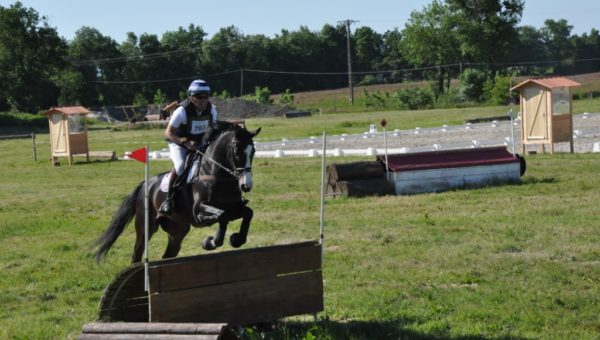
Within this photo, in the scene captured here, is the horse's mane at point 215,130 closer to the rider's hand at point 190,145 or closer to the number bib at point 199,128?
the rider's hand at point 190,145

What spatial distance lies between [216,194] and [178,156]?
126 centimetres

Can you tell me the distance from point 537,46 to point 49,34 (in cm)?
8480

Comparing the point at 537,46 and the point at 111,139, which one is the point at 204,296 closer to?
the point at 111,139

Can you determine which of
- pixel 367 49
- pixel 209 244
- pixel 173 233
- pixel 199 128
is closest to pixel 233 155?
pixel 209 244

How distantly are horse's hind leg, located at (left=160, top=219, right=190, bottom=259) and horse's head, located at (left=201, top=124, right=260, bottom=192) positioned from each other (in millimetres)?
1126

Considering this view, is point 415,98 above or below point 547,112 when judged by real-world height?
below

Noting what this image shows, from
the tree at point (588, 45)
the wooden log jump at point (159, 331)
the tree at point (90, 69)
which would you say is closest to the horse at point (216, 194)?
the wooden log jump at point (159, 331)

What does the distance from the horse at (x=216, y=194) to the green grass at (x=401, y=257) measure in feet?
4.04

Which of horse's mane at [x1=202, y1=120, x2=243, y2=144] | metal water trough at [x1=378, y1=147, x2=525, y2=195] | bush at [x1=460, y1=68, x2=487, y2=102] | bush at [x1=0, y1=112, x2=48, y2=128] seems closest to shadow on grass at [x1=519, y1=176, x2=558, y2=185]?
metal water trough at [x1=378, y1=147, x2=525, y2=195]

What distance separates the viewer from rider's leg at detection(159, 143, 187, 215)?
11.2 meters

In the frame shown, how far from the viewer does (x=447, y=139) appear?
121 feet

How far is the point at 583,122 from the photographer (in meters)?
43.0

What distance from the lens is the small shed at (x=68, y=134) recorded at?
37719 millimetres

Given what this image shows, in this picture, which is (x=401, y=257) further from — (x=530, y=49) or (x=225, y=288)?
(x=530, y=49)
